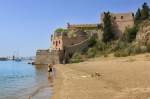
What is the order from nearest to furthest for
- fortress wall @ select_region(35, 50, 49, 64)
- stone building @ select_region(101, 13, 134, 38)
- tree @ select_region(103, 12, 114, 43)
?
tree @ select_region(103, 12, 114, 43), stone building @ select_region(101, 13, 134, 38), fortress wall @ select_region(35, 50, 49, 64)

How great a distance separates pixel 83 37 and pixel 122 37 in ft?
46.8

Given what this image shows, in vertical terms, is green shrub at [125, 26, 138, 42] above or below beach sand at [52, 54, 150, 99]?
above

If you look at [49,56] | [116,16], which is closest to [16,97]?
[116,16]

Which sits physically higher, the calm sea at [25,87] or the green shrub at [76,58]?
the green shrub at [76,58]

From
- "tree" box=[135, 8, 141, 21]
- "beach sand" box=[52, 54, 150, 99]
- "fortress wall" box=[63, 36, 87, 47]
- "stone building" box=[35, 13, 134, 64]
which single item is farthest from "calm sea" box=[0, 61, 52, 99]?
"fortress wall" box=[63, 36, 87, 47]

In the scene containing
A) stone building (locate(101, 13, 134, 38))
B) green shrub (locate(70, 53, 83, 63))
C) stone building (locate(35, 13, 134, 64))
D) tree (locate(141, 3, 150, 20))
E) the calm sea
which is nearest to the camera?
the calm sea

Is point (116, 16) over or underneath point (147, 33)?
over

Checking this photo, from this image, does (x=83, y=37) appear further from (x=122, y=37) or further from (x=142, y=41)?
(x=142, y=41)

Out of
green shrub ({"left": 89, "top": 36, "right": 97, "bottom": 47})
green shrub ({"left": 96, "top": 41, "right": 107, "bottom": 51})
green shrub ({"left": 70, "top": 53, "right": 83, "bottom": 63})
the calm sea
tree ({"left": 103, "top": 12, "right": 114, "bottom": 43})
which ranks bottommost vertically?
the calm sea

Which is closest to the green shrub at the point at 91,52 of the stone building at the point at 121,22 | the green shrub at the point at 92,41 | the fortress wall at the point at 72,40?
the green shrub at the point at 92,41

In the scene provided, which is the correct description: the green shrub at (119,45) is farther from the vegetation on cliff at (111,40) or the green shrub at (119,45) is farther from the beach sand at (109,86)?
the beach sand at (109,86)

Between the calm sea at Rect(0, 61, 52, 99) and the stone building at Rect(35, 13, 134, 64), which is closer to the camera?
the calm sea at Rect(0, 61, 52, 99)

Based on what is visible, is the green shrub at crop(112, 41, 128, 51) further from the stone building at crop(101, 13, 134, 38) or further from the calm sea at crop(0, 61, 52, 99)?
the calm sea at crop(0, 61, 52, 99)

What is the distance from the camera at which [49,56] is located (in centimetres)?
8362
